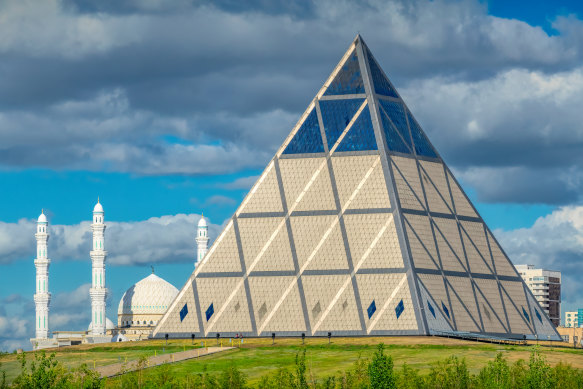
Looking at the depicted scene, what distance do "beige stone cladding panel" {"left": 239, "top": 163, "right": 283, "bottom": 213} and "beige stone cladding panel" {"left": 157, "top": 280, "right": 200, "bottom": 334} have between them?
444 inches

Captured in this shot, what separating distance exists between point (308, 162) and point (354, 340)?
22.2 m

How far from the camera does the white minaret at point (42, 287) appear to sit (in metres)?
196

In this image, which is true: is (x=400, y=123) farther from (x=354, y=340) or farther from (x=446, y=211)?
(x=354, y=340)

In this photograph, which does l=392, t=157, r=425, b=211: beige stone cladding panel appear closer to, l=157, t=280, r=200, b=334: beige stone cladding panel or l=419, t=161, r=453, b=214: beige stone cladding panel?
l=419, t=161, r=453, b=214: beige stone cladding panel

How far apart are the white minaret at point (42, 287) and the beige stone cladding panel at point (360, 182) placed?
277 feet

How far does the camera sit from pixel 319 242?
12631 centimetres

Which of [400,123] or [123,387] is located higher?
[400,123]

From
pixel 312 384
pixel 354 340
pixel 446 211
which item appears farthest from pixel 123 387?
pixel 446 211

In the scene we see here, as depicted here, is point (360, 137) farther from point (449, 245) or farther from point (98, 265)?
point (98, 265)

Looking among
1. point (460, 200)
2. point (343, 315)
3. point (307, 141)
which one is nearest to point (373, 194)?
point (307, 141)

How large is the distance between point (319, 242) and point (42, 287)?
84.9m

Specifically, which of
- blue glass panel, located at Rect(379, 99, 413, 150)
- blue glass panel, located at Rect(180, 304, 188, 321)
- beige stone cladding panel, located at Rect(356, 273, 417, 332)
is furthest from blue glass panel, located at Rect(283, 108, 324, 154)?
blue glass panel, located at Rect(180, 304, 188, 321)

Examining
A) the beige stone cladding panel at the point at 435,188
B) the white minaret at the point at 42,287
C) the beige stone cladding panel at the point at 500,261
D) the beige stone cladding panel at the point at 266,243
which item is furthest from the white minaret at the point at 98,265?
the beige stone cladding panel at the point at 500,261

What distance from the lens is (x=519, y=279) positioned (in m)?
136
